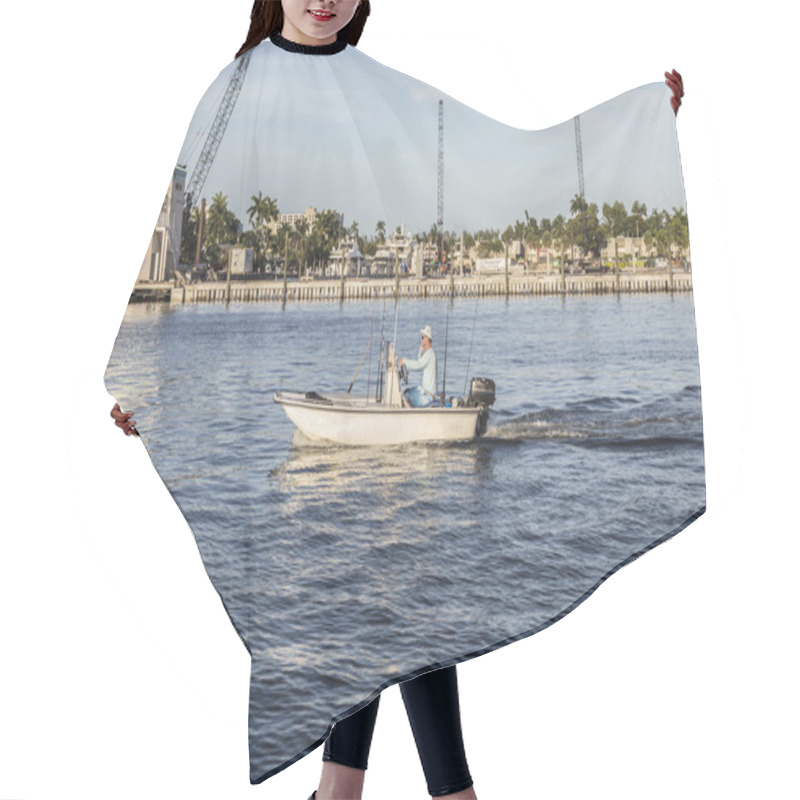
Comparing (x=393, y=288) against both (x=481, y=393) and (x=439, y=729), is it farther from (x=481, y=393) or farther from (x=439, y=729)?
(x=439, y=729)

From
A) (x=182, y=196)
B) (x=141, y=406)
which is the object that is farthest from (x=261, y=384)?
(x=182, y=196)

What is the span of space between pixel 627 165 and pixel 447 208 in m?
0.53

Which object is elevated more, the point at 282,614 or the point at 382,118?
the point at 382,118

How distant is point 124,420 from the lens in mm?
3770

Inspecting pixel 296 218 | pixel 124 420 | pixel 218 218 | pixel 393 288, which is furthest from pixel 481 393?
pixel 124 420

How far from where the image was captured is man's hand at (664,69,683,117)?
12.6ft

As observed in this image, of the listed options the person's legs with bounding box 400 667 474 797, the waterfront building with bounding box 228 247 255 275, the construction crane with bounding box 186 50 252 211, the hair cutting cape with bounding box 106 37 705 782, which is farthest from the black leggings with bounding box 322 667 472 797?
the construction crane with bounding box 186 50 252 211

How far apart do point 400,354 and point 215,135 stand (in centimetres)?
80

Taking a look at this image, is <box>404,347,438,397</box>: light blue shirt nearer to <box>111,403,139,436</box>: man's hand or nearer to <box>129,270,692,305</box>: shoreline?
<box>129,270,692,305</box>: shoreline

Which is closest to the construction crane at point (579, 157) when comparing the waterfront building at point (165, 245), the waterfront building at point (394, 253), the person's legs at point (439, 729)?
the waterfront building at point (394, 253)

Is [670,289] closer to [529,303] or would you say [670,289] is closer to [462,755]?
[529,303]

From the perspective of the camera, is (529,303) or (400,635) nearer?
(400,635)

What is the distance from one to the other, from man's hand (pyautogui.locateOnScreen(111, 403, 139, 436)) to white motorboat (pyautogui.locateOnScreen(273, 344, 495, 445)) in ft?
1.35

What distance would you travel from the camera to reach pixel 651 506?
12.1ft
